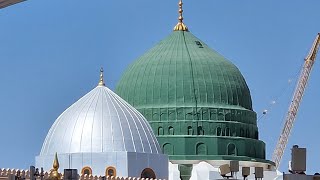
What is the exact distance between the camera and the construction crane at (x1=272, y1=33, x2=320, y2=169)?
286ft

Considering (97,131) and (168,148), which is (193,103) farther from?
(97,131)

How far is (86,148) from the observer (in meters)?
50.2

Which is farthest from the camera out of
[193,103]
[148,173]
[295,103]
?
[295,103]

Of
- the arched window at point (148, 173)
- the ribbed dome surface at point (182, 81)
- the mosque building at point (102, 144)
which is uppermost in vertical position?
the ribbed dome surface at point (182, 81)

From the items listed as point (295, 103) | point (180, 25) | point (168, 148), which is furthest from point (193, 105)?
point (295, 103)

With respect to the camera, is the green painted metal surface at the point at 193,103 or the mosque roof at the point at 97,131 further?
the green painted metal surface at the point at 193,103

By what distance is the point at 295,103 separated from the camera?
298 feet

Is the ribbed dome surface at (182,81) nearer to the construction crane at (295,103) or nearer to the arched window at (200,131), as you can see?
the arched window at (200,131)

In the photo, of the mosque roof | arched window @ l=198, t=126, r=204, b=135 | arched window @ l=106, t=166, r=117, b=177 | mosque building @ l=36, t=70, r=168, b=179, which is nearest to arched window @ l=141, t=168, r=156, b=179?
mosque building @ l=36, t=70, r=168, b=179

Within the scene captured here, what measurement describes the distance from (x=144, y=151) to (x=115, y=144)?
150cm

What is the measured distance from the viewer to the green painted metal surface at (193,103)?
64.3m

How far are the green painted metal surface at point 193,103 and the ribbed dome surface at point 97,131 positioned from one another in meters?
12.2

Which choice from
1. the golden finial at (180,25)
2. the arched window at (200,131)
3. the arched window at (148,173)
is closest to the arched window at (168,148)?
the arched window at (200,131)

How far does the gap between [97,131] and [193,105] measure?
15.3m
